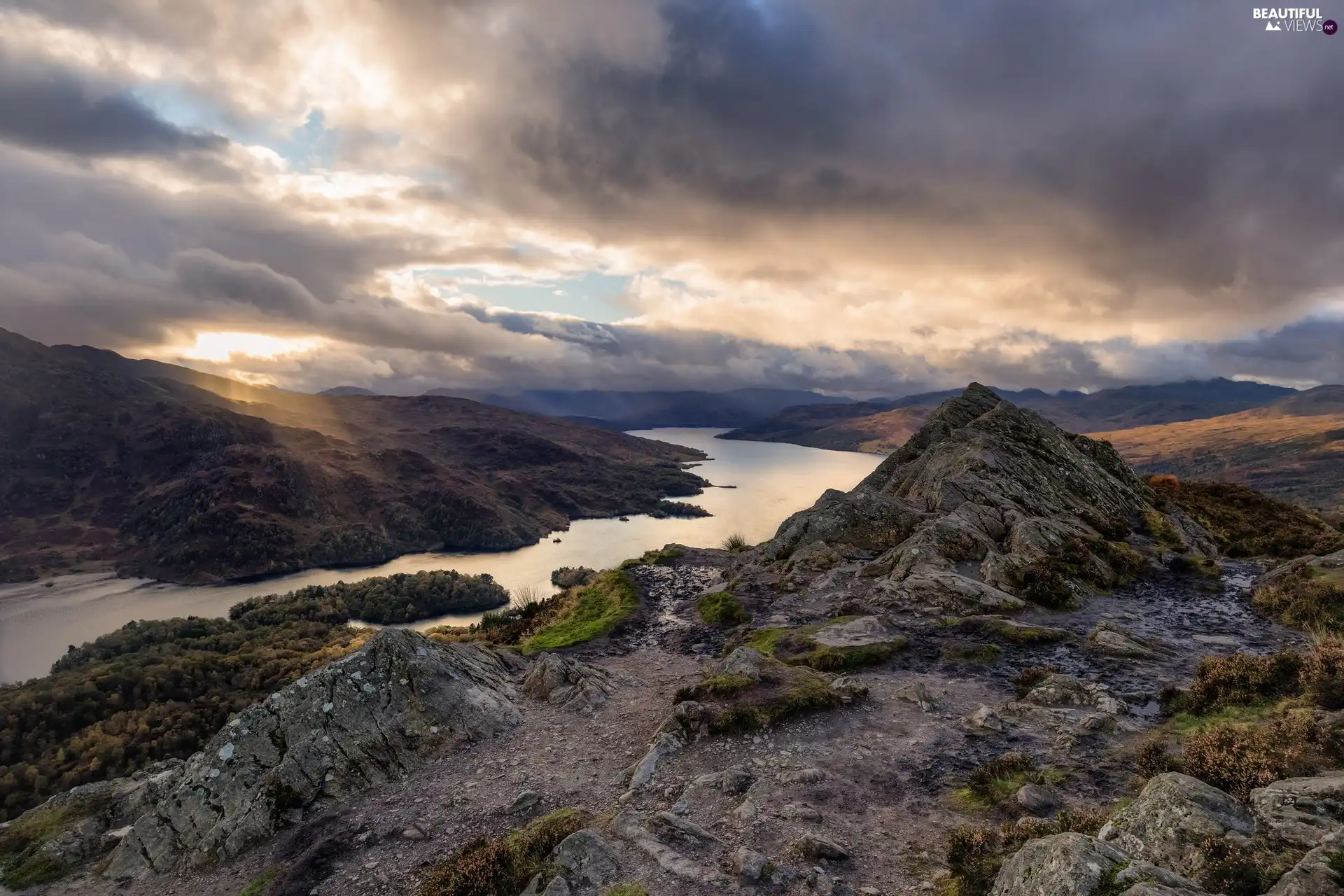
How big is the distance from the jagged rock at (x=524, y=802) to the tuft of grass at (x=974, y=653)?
46.2ft

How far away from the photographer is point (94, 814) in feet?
58.1

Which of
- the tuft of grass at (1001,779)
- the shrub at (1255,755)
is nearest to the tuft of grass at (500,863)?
the tuft of grass at (1001,779)

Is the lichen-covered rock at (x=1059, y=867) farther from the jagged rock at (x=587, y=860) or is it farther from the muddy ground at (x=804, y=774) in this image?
the jagged rock at (x=587, y=860)

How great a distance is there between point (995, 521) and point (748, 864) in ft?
91.7

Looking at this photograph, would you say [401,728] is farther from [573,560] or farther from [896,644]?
[573,560]

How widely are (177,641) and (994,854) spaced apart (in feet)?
471

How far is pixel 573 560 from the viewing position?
18788 cm

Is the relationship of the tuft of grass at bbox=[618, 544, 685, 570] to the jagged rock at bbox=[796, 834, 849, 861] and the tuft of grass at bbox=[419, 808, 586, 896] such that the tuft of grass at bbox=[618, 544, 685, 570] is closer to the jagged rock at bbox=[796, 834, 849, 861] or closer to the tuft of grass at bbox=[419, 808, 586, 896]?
the tuft of grass at bbox=[419, 808, 586, 896]

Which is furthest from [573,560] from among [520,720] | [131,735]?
[520,720]

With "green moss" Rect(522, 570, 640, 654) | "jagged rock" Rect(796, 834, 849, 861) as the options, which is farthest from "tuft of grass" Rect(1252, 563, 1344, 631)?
"green moss" Rect(522, 570, 640, 654)

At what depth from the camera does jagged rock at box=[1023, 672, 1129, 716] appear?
15.7 m

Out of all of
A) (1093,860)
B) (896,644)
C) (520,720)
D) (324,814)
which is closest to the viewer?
(1093,860)

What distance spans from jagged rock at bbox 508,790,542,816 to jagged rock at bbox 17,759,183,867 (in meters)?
10.2

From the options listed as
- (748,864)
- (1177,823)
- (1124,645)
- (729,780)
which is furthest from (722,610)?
(1177,823)
